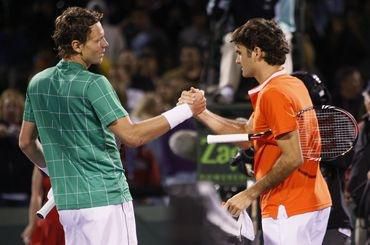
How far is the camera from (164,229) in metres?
8.51

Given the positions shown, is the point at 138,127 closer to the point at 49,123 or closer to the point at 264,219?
the point at 49,123

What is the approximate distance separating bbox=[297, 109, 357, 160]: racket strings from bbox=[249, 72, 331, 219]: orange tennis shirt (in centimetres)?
9

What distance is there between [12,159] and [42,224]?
123 inches

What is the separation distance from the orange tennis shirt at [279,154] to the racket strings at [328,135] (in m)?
0.09

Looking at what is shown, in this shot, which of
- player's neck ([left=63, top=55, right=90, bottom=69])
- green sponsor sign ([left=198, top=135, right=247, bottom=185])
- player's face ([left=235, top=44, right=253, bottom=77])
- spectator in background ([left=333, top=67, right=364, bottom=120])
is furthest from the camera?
spectator in background ([left=333, top=67, right=364, bottom=120])

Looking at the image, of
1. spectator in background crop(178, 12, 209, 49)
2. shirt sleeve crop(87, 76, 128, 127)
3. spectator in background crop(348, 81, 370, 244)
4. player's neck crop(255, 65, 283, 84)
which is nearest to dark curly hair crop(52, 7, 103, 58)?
shirt sleeve crop(87, 76, 128, 127)

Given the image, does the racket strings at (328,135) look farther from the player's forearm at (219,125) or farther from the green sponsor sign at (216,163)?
the green sponsor sign at (216,163)

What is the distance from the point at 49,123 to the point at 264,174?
1.23 metres

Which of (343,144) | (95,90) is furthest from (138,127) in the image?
(343,144)

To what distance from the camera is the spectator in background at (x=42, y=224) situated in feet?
23.7

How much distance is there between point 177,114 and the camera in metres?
5.70

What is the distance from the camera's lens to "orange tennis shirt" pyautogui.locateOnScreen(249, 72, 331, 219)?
18.6 ft

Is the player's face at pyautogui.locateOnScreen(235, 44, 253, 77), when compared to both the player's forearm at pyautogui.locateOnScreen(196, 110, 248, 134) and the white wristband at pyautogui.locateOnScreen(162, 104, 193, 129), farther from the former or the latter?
the player's forearm at pyautogui.locateOnScreen(196, 110, 248, 134)

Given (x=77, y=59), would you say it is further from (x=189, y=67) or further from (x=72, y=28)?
(x=189, y=67)
